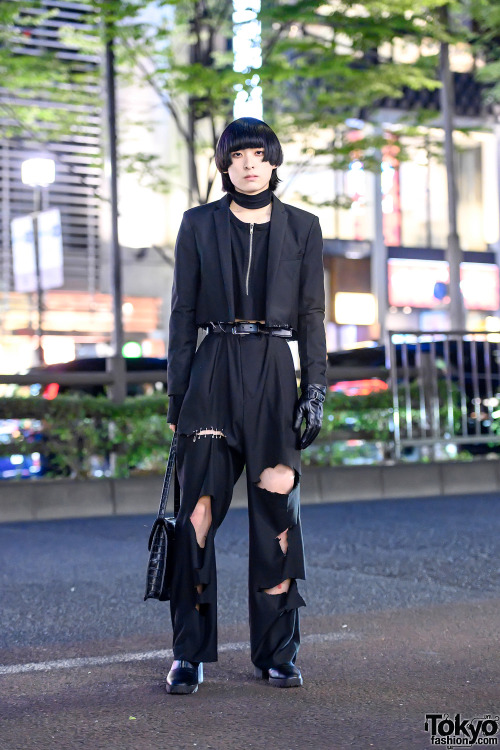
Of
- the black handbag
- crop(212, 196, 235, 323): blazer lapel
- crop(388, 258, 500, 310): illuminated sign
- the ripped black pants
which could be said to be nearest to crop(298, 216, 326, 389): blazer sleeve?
the ripped black pants

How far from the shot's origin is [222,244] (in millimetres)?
4270

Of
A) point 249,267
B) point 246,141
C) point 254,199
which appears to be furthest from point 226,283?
point 246,141

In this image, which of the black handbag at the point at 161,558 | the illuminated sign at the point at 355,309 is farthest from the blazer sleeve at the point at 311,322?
the illuminated sign at the point at 355,309

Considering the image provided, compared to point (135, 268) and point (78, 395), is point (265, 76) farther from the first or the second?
point (135, 268)

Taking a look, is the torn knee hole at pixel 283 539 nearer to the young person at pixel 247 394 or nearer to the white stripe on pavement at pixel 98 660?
the young person at pixel 247 394

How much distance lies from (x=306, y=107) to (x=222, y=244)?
1466 cm

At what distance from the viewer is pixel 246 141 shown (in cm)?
427

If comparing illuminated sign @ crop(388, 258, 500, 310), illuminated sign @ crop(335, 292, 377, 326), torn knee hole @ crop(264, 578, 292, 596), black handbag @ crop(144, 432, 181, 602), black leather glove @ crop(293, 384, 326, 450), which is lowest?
torn knee hole @ crop(264, 578, 292, 596)

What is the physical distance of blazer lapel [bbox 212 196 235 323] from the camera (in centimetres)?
423

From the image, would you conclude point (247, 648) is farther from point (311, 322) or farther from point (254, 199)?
point (254, 199)

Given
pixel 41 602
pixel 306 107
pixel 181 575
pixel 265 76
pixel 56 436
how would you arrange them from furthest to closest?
pixel 306 107
pixel 265 76
pixel 56 436
pixel 41 602
pixel 181 575

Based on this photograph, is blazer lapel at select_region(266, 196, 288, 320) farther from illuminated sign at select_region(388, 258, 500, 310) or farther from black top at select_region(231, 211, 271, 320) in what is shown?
illuminated sign at select_region(388, 258, 500, 310)

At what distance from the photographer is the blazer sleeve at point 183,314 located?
14.1 feet

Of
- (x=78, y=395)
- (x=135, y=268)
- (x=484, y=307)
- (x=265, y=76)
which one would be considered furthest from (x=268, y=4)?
(x=484, y=307)
